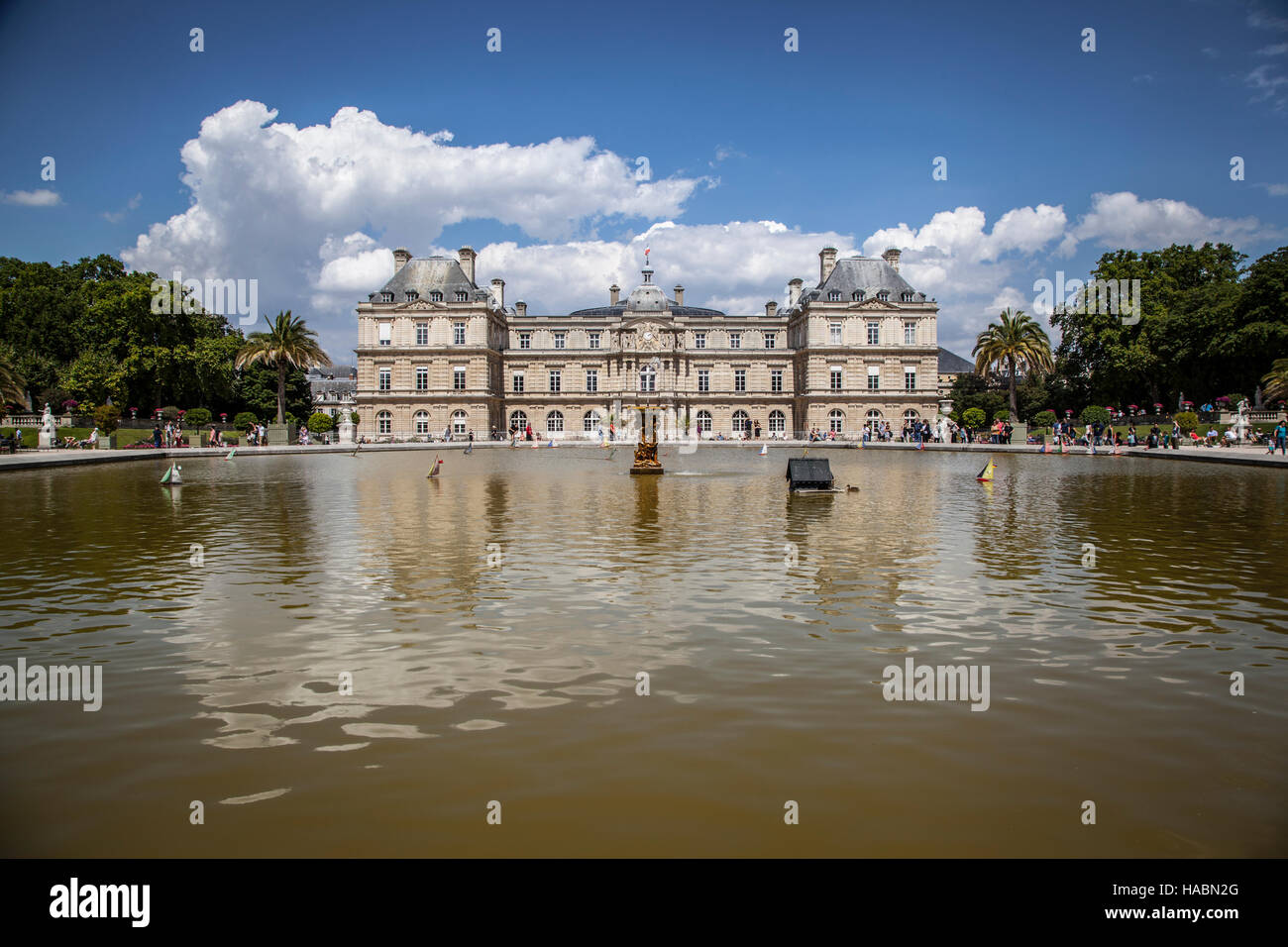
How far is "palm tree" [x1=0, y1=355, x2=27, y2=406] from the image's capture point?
148ft

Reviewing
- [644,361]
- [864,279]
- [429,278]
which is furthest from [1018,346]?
[429,278]

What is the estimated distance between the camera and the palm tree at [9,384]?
45.1 m

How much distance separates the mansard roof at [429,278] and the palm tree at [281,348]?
37.0 feet

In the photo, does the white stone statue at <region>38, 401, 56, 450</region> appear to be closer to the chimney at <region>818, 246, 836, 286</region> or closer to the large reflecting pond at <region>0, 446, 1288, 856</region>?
the large reflecting pond at <region>0, 446, 1288, 856</region>

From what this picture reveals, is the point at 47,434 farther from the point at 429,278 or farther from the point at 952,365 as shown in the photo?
the point at 952,365

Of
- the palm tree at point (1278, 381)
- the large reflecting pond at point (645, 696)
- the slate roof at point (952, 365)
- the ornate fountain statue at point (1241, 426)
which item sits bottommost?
the large reflecting pond at point (645, 696)

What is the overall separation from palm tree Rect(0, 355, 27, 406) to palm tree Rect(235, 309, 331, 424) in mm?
14049

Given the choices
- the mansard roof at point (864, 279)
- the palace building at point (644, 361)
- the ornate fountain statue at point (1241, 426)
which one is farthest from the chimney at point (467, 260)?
the ornate fountain statue at point (1241, 426)

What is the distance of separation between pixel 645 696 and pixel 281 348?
2500 inches

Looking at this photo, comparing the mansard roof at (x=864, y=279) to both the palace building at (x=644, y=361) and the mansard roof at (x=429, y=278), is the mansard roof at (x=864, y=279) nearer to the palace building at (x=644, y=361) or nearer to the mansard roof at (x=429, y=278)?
the palace building at (x=644, y=361)
